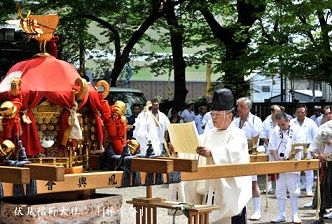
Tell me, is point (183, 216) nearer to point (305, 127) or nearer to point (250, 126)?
point (250, 126)

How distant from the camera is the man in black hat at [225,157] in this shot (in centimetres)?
668

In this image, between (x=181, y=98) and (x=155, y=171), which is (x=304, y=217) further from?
(x=181, y=98)

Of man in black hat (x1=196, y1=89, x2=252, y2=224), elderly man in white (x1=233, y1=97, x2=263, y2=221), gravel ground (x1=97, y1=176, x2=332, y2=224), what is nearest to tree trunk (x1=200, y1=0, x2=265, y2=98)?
gravel ground (x1=97, y1=176, x2=332, y2=224)

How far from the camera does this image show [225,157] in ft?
22.4

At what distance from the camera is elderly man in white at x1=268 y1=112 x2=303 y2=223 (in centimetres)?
1098

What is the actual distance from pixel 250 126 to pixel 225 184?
5440 millimetres

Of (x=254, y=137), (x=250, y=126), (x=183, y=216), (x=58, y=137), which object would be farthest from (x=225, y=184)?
(x=250, y=126)

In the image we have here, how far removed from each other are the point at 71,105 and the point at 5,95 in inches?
17.7

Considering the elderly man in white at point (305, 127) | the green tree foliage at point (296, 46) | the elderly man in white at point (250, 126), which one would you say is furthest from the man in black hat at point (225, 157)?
the green tree foliage at point (296, 46)

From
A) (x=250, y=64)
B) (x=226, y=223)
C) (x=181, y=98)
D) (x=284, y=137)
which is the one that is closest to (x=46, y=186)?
(x=226, y=223)

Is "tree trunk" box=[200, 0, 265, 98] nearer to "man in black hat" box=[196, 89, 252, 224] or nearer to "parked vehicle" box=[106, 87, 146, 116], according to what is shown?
"parked vehicle" box=[106, 87, 146, 116]

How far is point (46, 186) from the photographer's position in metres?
4.45

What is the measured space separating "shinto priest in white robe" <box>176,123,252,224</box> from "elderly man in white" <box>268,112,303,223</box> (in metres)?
3.41

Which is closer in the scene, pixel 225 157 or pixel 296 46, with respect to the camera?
pixel 225 157
